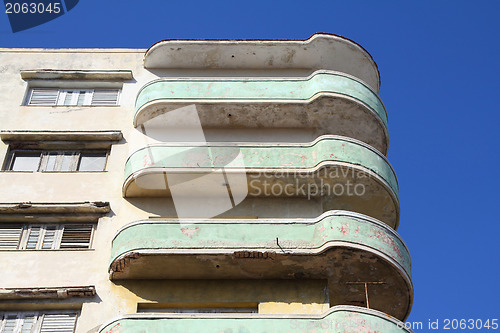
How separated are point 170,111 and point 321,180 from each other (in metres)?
5.16

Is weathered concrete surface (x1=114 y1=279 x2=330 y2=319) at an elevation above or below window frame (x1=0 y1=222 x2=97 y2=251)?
below

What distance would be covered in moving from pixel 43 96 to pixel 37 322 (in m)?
8.37

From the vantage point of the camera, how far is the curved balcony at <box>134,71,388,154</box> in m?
22.1

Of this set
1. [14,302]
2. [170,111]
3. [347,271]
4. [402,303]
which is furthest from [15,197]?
[402,303]

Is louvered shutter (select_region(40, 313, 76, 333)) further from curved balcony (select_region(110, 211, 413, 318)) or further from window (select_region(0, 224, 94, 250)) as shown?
window (select_region(0, 224, 94, 250))

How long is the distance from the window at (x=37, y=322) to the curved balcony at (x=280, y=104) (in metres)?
6.67

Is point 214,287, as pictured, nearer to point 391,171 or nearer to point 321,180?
point 321,180

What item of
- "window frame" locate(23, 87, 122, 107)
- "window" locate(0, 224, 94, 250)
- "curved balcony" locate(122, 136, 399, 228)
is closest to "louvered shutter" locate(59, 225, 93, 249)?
"window" locate(0, 224, 94, 250)

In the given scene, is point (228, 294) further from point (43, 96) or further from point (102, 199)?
point (43, 96)

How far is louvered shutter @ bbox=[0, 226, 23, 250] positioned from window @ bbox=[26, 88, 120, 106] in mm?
4961

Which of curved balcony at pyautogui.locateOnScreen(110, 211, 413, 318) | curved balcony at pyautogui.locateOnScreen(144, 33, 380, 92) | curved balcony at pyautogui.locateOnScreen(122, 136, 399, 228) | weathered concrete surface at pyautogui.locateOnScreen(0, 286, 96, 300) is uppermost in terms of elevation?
curved balcony at pyautogui.locateOnScreen(144, 33, 380, 92)

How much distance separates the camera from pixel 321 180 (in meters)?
20.4

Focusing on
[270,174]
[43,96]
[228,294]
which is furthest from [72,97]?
[228,294]

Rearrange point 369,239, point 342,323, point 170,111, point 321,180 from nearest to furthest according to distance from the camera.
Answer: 1. point 342,323
2. point 369,239
3. point 321,180
4. point 170,111
